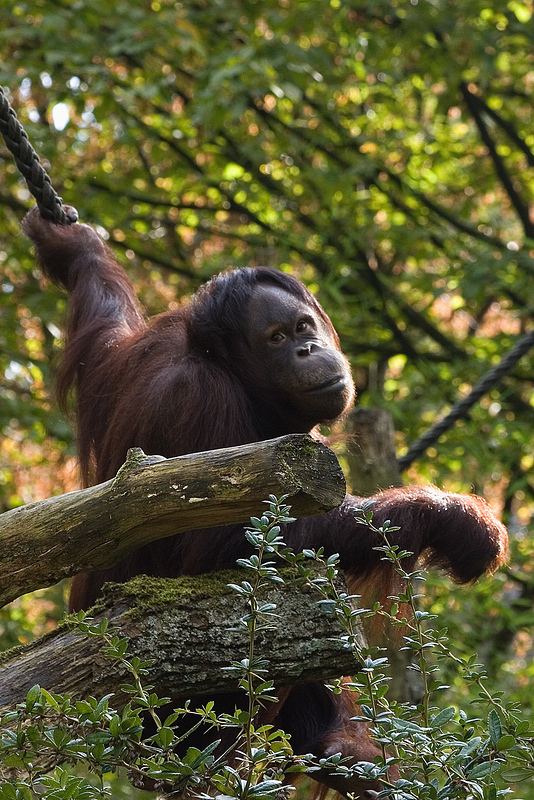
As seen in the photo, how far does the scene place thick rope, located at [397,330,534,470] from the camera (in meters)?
5.12

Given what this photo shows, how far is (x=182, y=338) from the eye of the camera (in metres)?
3.92

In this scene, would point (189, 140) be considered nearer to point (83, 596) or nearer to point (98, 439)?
point (98, 439)

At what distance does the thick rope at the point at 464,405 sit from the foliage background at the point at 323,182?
93 centimetres

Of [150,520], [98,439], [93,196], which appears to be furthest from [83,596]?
[93,196]

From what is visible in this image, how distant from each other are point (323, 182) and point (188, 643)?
4.86 meters

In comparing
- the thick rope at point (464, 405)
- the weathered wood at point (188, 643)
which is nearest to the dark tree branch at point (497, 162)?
the thick rope at point (464, 405)

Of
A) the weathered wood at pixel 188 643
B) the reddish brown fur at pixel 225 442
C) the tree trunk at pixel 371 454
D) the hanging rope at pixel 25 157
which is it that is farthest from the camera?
the tree trunk at pixel 371 454

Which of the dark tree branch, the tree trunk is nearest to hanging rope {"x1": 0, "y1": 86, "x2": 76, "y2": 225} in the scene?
the tree trunk

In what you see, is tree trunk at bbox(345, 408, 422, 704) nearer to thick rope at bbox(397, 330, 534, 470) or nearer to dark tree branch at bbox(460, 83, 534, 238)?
thick rope at bbox(397, 330, 534, 470)

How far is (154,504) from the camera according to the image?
2266 millimetres

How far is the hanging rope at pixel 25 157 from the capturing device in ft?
12.2

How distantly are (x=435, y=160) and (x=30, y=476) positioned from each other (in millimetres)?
4374

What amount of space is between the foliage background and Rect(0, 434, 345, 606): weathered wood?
363cm

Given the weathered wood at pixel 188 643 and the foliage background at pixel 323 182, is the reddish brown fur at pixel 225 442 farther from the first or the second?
the foliage background at pixel 323 182
